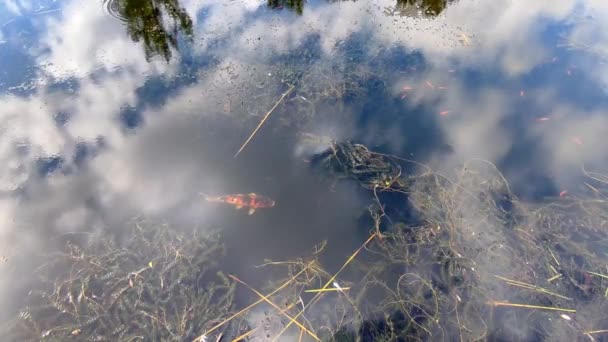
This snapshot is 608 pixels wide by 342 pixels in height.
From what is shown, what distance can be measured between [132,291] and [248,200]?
70.1 inches

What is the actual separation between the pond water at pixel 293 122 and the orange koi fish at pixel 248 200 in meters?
0.09

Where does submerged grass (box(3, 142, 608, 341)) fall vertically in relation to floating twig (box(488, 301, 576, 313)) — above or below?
above

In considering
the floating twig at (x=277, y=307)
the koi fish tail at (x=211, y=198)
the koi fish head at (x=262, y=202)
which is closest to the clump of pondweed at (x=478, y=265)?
the floating twig at (x=277, y=307)

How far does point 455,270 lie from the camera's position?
453 cm

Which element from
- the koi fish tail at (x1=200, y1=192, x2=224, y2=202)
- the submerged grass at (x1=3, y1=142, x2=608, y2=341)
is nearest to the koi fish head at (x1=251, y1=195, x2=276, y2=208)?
the koi fish tail at (x1=200, y1=192, x2=224, y2=202)

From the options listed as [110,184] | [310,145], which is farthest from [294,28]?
[110,184]

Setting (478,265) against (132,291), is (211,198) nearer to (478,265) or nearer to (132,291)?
(132,291)

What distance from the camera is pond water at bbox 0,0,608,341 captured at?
471cm

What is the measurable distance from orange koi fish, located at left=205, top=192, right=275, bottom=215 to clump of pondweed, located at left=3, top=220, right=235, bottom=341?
0.58m

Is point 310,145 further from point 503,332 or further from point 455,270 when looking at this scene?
point 503,332

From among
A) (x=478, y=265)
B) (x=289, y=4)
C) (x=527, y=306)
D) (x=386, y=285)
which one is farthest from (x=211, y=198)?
(x=289, y=4)

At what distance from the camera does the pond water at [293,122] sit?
15.5 feet

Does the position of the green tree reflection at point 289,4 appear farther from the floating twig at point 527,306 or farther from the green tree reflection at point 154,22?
the floating twig at point 527,306

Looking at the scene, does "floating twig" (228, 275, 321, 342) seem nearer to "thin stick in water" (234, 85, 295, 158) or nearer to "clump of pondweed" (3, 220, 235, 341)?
"clump of pondweed" (3, 220, 235, 341)
